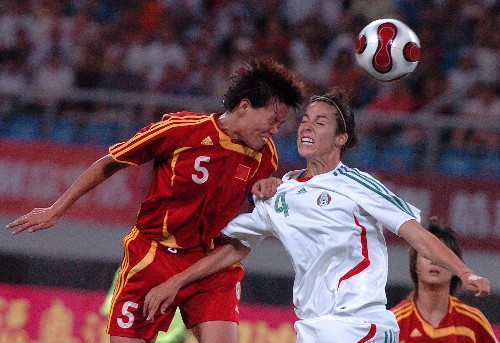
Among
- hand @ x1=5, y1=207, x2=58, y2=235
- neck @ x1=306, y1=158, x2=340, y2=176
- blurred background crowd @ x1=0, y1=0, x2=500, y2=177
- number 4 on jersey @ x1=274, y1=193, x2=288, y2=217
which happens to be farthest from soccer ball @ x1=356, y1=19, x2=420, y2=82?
blurred background crowd @ x1=0, y1=0, x2=500, y2=177

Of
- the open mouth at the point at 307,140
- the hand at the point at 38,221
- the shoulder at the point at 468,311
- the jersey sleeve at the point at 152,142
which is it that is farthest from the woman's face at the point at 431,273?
the hand at the point at 38,221

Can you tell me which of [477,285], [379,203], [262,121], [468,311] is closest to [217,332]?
[262,121]

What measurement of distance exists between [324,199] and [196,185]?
0.72 meters

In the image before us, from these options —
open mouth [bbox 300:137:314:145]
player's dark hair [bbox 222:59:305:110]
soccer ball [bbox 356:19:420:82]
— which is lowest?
open mouth [bbox 300:137:314:145]

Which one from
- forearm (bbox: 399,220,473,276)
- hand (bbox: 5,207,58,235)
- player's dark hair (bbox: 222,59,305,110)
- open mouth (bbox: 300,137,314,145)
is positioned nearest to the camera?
forearm (bbox: 399,220,473,276)

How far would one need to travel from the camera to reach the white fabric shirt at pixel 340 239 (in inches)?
A: 161

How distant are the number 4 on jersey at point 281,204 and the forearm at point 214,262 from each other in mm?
406

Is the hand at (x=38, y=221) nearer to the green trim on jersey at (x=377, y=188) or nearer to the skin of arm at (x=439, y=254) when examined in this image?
the green trim on jersey at (x=377, y=188)

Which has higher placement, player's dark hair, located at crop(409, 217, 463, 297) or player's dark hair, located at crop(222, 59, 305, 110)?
player's dark hair, located at crop(222, 59, 305, 110)

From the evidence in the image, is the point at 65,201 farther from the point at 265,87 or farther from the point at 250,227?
the point at 265,87

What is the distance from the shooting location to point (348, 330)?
13.3 ft

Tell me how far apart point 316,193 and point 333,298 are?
428 mm

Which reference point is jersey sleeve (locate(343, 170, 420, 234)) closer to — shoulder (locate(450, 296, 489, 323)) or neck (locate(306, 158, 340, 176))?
neck (locate(306, 158, 340, 176))

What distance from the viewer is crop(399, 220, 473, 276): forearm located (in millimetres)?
3803
